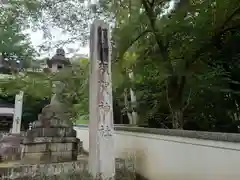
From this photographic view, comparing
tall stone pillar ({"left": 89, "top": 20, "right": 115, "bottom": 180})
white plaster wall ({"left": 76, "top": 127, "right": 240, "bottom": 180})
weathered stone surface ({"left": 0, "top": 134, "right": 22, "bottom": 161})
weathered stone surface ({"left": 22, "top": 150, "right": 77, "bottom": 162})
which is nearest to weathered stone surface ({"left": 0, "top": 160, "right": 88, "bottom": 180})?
tall stone pillar ({"left": 89, "top": 20, "right": 115, "bottom": 180})

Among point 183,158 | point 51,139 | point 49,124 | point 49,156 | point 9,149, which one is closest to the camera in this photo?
point 183,158

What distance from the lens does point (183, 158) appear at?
3.93 meters

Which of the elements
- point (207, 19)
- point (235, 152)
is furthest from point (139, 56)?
point (235, 152)

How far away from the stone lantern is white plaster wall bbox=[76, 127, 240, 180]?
4059 millimetres

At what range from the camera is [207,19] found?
6012mm

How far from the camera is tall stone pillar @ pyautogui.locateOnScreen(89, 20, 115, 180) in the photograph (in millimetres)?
4637

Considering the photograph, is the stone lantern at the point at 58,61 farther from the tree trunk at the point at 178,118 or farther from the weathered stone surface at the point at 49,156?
the tree trunk at the point at 178,118

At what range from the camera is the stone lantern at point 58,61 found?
867 cm

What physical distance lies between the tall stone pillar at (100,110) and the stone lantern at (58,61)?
148 inches

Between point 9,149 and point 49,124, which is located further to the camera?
point 9,149

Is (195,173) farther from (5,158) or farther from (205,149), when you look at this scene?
(5,158)

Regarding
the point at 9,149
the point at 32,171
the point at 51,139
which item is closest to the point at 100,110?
the point at 32,171

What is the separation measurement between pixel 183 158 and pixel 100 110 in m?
1.88

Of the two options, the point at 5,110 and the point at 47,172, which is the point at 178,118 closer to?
the point at 47,172
